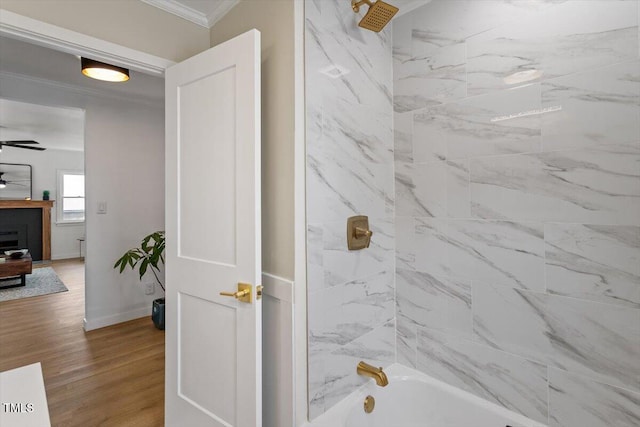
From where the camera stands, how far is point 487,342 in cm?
158

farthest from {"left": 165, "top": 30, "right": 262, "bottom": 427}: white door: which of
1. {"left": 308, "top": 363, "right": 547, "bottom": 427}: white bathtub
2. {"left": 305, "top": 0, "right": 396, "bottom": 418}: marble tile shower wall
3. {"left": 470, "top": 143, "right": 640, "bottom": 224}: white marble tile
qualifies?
{"left": 470, "top": 143, "right": 640, "bottom": 224}: white marble tile

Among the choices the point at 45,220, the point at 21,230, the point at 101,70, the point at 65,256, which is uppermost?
the point at 101,70

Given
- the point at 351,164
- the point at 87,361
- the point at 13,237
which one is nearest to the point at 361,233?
the point at 351,164

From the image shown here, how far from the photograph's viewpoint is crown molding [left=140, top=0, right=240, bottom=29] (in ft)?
5.87

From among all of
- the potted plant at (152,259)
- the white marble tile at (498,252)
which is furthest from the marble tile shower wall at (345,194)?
the potted plant at (152,259)

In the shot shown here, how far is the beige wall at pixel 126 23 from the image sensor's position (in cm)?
146

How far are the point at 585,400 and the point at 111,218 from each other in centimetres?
406

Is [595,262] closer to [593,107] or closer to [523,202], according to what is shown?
[523,202]

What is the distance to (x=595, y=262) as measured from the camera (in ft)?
4.20

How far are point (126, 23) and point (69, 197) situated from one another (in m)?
7.90

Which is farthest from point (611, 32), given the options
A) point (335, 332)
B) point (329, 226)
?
point (335, 332)

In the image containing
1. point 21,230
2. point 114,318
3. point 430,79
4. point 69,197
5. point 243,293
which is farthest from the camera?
point 69,197

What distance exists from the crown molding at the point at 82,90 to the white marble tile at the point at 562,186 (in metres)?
3.61

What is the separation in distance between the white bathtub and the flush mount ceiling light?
8.87 ft
